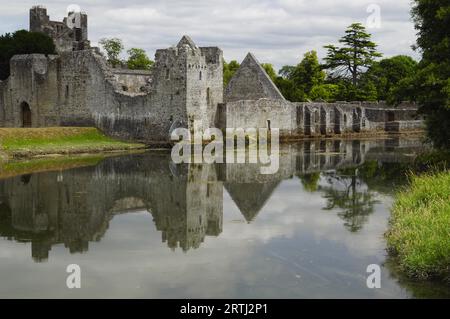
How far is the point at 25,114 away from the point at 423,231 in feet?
116

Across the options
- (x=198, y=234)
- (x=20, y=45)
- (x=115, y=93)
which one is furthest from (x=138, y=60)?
(x=198, y=234)

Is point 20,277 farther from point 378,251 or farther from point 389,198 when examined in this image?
point 389,198

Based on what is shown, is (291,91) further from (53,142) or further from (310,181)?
(310,181)

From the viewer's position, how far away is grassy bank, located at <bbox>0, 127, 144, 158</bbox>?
1191 inches

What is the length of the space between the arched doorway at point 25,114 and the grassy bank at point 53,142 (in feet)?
24.0

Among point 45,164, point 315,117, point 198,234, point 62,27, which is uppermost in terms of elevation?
point 62,27

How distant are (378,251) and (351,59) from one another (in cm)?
5554

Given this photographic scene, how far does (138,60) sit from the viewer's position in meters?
71.2

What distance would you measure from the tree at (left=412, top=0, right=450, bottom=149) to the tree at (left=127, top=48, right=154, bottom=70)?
1841 inches

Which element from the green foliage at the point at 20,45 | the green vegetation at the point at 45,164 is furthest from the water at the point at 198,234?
the green foliage at the point at 20,45

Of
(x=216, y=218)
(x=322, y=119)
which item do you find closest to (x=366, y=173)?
(x=216, y=218)

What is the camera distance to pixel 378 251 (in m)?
12.4

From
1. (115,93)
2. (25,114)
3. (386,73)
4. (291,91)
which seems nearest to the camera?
(115,93)

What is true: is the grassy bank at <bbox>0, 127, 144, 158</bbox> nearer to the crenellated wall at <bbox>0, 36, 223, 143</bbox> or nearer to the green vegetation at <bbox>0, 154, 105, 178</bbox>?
the green vegetation at <bbox>0, 154, 105, 178</bbox>
